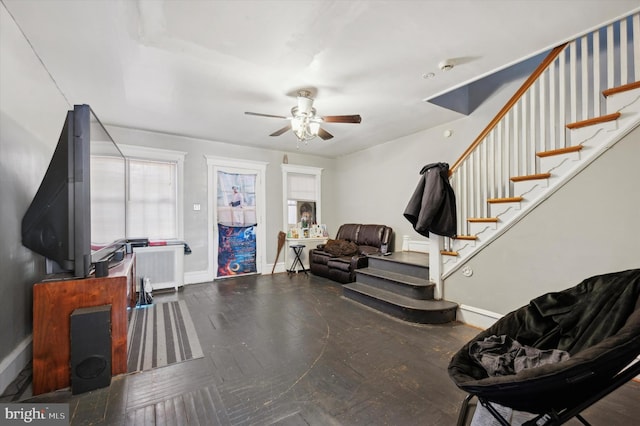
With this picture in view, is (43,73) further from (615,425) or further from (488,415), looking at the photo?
(615,425)

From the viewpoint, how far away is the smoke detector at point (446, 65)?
100 inches

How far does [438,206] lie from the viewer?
3068 millimetres

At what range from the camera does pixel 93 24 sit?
2.00m

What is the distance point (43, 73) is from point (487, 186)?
4664 mm

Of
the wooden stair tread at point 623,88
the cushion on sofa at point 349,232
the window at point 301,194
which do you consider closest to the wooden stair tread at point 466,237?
the wooden stair tread at point 623,88

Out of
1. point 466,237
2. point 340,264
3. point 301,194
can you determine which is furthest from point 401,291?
point 301,194

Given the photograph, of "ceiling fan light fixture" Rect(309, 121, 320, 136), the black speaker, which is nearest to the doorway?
"ceiling fan light fixture" Rect(309, 121, 320, 136)

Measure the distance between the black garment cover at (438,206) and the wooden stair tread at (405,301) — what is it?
0.81 metres

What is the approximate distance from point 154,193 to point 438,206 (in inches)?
177

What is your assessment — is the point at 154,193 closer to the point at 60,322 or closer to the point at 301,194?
the point at 301,194

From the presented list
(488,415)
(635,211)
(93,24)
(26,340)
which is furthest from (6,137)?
(635,211)

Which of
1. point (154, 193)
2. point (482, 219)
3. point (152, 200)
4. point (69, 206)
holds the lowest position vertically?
point (482, 219)

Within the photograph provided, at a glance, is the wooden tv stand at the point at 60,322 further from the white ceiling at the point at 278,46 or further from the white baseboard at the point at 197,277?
the white baseboard at the point at 197,277

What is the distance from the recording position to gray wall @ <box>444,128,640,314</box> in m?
1.99
